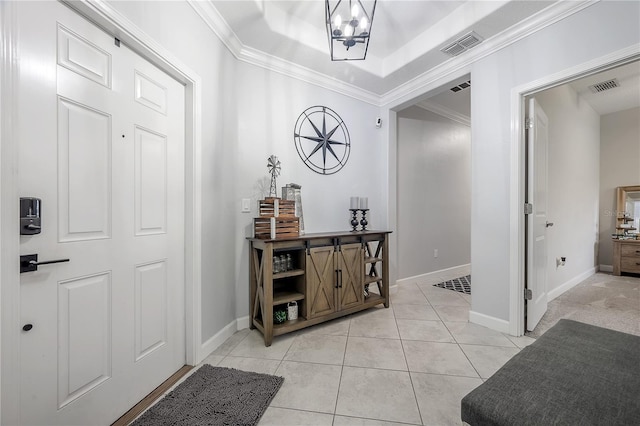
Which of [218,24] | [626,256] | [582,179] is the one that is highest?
[218,24]

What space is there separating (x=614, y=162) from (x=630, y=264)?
171 cm

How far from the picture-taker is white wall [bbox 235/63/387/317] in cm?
249

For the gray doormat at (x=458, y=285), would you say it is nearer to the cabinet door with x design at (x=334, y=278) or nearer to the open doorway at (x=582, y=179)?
the open doorway at (x=582, y=179)

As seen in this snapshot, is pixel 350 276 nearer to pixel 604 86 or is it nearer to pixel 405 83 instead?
pixel 405 83

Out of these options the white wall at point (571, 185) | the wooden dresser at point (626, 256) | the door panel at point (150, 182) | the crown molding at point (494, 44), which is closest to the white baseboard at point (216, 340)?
the door panel at point (150, 182)

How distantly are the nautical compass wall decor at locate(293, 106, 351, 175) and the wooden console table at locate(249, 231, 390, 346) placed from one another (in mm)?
896

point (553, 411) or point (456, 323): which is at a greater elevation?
point (553, 411)

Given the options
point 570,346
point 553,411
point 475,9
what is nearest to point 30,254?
point 553,411

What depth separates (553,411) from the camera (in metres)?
0.78

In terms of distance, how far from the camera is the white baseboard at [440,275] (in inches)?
158

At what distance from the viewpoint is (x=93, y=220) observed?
4.33 ft

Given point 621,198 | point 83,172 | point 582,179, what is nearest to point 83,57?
point 83,172

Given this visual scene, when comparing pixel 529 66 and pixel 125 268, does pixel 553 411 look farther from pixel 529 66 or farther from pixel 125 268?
pixel 529 66

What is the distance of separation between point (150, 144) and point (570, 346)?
7.78 feet
